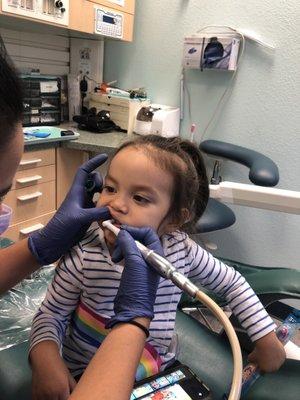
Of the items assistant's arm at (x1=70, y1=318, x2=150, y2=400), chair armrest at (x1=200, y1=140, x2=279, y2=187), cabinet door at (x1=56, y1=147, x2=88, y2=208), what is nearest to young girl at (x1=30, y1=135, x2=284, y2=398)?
assistant's arm at (x1=70, y1=318, x2=150, y2=400)

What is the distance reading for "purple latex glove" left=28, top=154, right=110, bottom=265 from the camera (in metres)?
0.78

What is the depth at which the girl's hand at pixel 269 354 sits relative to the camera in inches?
34.1

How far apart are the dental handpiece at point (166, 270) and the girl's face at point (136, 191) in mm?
93

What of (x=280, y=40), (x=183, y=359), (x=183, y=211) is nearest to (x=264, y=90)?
(x=280, y=40)

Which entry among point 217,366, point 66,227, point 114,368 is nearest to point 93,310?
point 66,227

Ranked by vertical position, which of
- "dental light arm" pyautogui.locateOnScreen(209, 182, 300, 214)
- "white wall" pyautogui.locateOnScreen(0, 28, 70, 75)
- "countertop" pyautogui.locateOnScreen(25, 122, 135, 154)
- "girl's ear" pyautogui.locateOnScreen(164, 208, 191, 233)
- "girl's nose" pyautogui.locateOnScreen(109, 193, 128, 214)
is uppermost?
"white wall" pyautogui.locateOnScreen(0, 28, 70, 75)

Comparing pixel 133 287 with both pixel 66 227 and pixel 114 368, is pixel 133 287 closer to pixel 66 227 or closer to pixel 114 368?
pixel 114 368

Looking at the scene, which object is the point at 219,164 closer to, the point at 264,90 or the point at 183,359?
the point at 264,90

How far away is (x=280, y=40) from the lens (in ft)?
6.16

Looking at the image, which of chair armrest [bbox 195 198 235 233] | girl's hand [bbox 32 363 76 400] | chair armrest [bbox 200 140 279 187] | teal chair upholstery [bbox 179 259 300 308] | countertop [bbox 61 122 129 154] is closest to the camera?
girl's hand [bbox 32 363 76 400]

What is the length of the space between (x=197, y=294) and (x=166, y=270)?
0.06 metres

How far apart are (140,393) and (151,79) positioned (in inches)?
77.5

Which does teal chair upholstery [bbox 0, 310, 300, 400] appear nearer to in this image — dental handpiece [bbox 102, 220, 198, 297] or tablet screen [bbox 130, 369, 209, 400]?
tablet screen [bbox 130, 369, 209, 400]

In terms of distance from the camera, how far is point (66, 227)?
2.60 feet
